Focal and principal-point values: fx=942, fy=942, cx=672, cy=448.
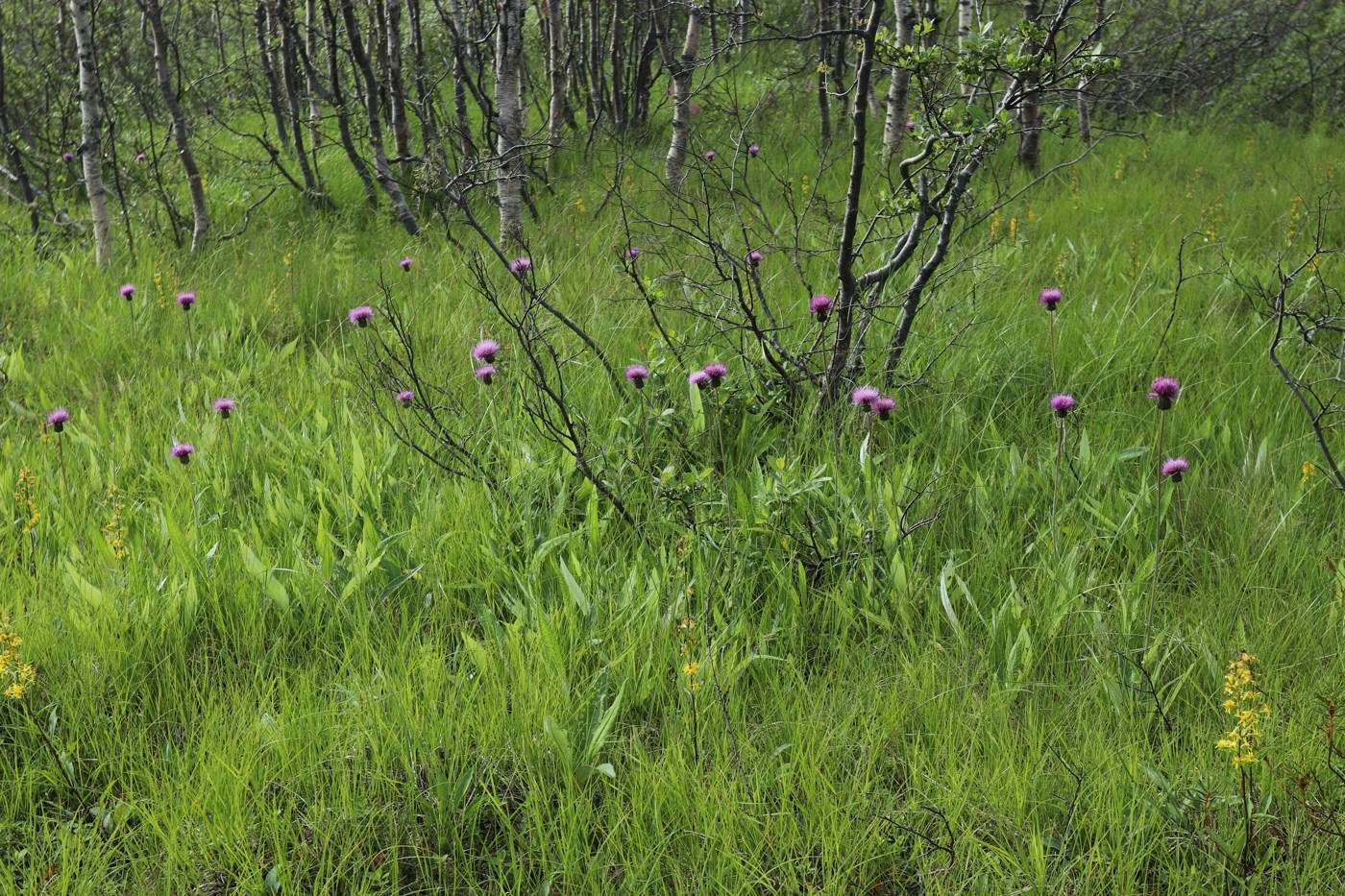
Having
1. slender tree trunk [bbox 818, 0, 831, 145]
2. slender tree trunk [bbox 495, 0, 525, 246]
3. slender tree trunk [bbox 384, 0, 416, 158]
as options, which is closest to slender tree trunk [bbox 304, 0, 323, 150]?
slender tree trunk [bbox 384, 0, 416, 158]

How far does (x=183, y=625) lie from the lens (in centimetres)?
228

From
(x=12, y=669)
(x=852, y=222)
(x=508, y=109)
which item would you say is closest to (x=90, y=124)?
(x=508, y=109)

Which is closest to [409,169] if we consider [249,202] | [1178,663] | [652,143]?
[249,202]

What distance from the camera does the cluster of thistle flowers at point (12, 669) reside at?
184cm

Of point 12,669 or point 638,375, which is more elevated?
point 638,375

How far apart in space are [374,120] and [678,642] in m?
4.85

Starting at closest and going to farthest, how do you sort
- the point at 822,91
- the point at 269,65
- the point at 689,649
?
1. the point at 689,649
2. the point at 822,91
3. the point at 269,65

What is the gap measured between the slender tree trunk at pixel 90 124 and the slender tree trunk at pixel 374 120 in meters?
1.35

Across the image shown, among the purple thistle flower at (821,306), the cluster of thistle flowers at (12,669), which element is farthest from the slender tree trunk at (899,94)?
the cluster of thistle flowers at (12,669)

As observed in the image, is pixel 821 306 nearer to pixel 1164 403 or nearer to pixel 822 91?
pixel 1164 403

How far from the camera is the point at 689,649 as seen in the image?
2033 millimetres

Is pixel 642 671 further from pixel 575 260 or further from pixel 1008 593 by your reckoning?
pixel 575 260

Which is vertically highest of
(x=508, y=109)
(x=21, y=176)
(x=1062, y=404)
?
(x=508, y=109)

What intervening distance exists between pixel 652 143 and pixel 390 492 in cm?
648
